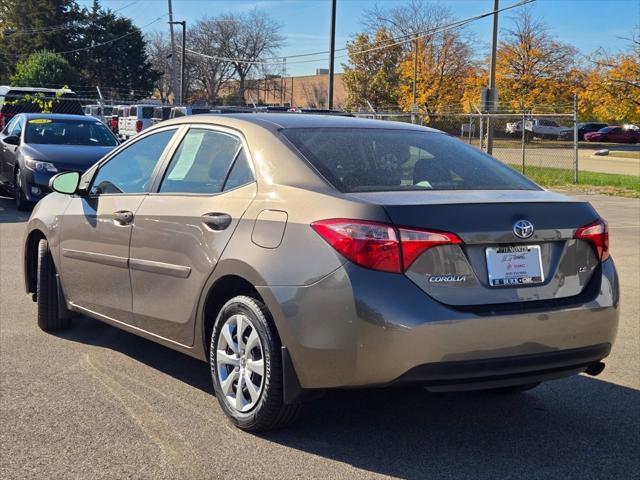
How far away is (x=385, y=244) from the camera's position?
11.8 feet

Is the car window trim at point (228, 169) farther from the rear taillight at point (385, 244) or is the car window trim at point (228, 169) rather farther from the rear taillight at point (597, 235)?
the rear taillight at point (597, 235)

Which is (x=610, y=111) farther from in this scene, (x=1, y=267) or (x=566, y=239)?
(x=566, y=239)

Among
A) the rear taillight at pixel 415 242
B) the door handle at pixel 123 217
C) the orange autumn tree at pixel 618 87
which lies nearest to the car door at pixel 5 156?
the door handle at pixel 123 217

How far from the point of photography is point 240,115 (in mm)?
4871

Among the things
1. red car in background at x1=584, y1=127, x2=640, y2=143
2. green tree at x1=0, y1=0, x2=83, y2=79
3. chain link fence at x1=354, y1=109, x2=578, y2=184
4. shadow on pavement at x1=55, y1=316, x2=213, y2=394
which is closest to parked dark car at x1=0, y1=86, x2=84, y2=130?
chain link fence at x1=354, y1=109, x2=578, y2=184

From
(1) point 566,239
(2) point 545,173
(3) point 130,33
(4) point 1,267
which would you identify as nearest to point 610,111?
(2) point 545,173

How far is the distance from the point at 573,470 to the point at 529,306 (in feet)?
2.63

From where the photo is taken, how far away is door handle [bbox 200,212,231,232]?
424 centimetres

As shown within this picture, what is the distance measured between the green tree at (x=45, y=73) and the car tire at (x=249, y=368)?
55.1 m

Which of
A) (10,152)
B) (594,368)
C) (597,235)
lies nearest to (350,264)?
(597,235)

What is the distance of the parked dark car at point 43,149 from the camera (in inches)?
510

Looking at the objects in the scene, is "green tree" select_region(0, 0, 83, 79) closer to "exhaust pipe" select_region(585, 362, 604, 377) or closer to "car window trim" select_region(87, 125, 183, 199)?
"car window trim" select_region(87, 125, 183, 199)

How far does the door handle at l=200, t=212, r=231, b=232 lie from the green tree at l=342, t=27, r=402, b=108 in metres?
54.6

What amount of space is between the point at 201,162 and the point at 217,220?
607mm
